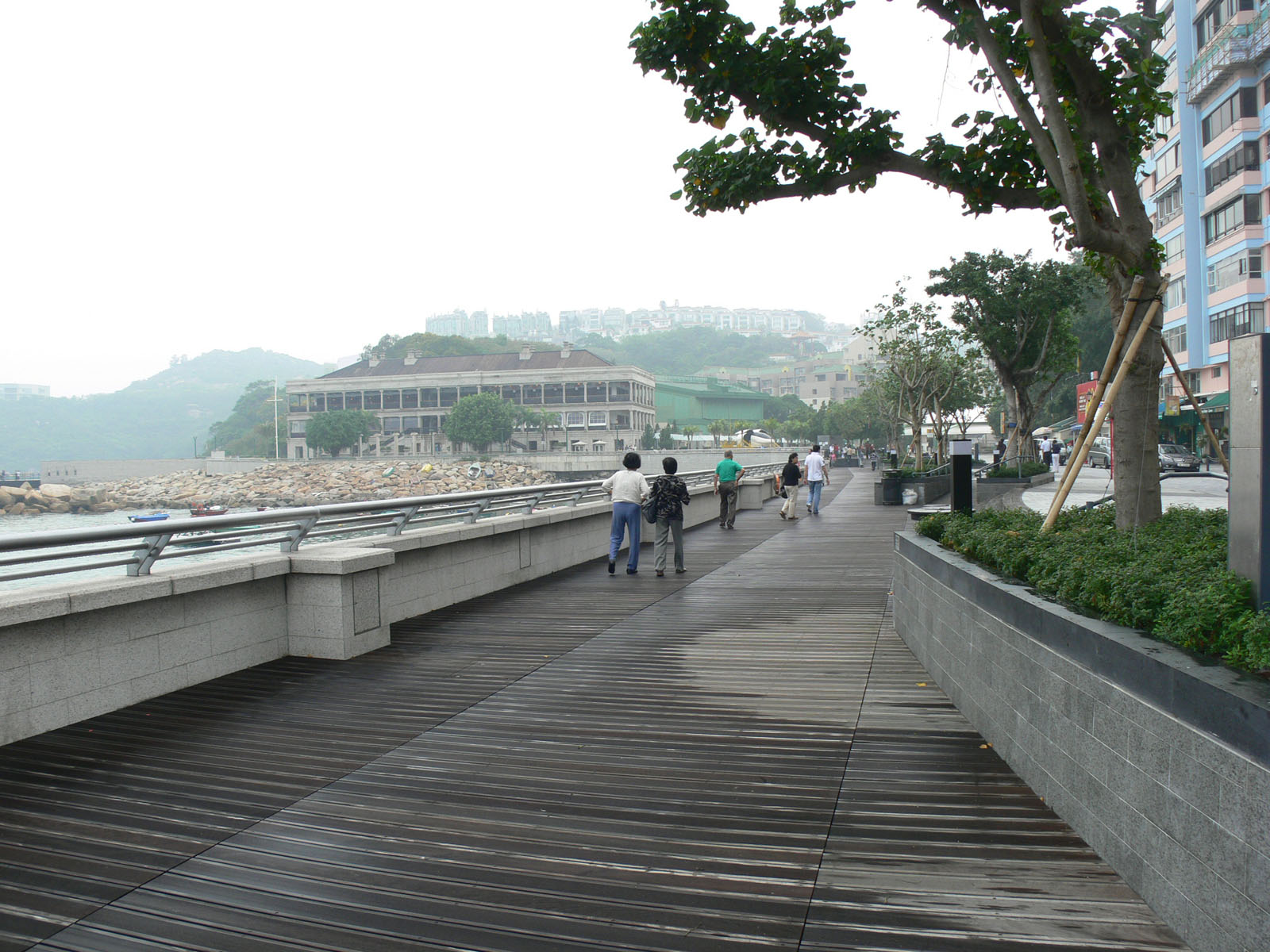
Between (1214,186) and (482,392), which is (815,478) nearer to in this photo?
(1214,186)

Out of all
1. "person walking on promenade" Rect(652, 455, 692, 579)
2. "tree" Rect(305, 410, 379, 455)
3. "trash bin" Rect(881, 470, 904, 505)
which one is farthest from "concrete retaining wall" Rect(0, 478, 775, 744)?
"tree" Rect(305, 410, 379, 455)

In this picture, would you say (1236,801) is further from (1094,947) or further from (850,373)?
(850,373)

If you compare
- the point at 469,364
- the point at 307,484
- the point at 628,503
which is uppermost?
the point at 469,364

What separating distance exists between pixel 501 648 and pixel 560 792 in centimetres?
370

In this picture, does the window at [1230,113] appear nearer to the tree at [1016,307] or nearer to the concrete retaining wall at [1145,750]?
the tree at [1016,307]

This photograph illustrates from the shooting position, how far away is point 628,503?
12992 millimetres

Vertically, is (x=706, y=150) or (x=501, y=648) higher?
(x=706, y=150)

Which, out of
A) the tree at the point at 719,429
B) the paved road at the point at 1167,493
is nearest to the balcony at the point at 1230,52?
the paved road at the point at 1167,493

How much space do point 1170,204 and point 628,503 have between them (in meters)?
50.0

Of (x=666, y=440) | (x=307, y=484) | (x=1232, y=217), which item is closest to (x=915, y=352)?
(x=1232, y=217)

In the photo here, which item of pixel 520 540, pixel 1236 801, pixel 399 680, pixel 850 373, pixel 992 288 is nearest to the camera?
pixel 1236 801

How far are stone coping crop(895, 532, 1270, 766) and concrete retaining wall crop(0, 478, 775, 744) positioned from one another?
5.21m

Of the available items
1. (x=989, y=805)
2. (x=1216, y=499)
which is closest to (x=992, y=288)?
(x=1216, y=499)

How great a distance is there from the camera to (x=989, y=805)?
439cm
